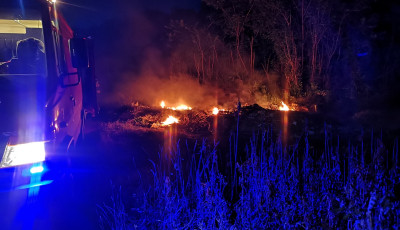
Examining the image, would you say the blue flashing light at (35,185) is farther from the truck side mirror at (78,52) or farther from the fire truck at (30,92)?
the truck side mirror at (78,52)

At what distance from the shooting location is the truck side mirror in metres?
4.66

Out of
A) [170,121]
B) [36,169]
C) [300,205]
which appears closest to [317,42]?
[170,121]

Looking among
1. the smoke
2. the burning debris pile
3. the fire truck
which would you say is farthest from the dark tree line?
the fire truck

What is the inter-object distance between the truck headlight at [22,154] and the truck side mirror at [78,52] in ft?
4.74

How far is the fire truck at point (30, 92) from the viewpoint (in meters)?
3.68

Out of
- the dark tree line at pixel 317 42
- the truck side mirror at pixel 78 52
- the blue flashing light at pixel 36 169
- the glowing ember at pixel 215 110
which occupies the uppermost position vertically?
the dark tree line at pixel 317 42

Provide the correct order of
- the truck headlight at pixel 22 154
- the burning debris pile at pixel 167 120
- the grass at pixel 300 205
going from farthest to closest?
1. the burning debris pile at pixel 167 120
2. the truck headlight at pixel 22 154
3. the grass at pixel 300 205

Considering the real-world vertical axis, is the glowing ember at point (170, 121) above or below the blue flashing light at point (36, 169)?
above

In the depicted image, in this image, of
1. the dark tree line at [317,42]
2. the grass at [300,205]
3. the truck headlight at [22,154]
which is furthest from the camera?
the dark tree line at [317,42]

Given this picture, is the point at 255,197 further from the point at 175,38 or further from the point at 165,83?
the point at 175,38

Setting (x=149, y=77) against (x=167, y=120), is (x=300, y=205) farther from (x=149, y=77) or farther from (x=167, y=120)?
(x=149, y=77)

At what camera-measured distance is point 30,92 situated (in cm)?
396

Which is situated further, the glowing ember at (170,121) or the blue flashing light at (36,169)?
the glowing ember at (170,121)

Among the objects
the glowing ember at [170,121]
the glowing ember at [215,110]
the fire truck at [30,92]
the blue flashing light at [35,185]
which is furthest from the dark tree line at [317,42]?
the blue flashing light at [35,185]
